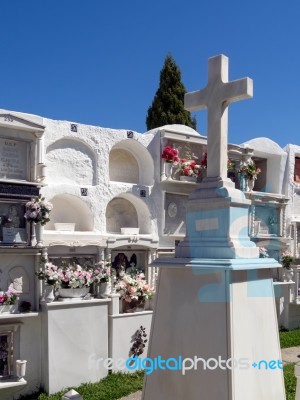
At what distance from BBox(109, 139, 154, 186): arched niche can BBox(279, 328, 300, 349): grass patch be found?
5.65m

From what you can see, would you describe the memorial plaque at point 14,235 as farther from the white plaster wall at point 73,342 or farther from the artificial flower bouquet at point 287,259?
the artificial flower bouquet at point 287,259

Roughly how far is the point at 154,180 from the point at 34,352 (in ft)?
16.2

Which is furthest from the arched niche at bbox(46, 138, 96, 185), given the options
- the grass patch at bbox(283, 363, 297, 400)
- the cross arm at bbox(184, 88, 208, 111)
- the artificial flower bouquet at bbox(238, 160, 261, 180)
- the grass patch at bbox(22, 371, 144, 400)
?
the grass patch at bbox(283, 363, 297, 400)

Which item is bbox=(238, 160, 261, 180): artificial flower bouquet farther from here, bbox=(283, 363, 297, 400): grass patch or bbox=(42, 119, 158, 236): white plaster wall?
bbox=(283, 363, 297, 400): grass patch

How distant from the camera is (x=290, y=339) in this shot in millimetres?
13055

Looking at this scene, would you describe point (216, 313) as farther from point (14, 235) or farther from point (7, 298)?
point (14, 235)

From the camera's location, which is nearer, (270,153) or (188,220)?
(188,220)

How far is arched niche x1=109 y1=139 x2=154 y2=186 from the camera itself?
456 inches

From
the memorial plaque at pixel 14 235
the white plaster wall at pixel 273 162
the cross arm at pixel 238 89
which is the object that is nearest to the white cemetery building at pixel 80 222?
the memorial plaque at pixel 14 235

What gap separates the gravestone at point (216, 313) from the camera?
406cm

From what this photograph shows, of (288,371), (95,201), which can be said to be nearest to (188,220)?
(95,201)

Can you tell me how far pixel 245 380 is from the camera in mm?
4074

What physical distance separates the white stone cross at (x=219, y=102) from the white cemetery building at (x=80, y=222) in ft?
16.3

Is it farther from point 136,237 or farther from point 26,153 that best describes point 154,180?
point 26,153
